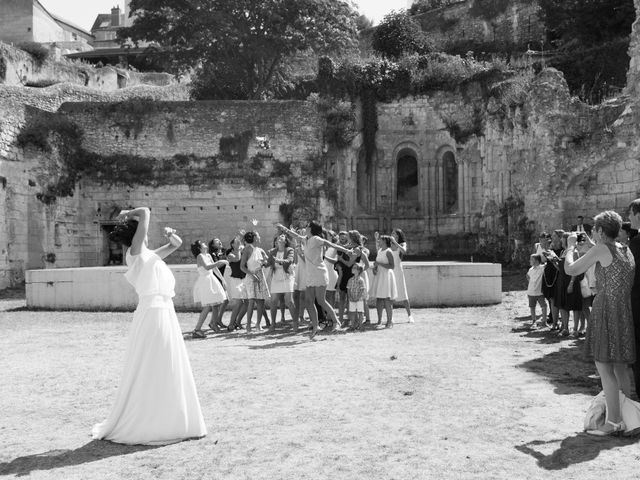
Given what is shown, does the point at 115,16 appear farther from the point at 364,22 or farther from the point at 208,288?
the point at 208,288

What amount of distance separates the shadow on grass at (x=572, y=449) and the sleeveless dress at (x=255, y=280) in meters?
7.20

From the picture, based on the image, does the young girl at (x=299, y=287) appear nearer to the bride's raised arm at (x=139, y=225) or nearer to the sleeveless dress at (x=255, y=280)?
the sleeveless dress at (x=255, y=280)

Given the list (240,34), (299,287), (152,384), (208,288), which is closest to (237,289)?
(208,288)

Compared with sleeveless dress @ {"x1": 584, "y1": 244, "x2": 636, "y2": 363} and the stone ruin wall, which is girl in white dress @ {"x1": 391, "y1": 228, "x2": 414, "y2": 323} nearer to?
sleeveless dress @ {"x1": 584, "y1": 244, "x2": 636, "y2": 363}

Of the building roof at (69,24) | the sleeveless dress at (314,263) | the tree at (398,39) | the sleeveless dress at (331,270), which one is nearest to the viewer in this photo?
the sleeveless dress at (314,263)

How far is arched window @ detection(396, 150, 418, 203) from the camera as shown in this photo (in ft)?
96.0

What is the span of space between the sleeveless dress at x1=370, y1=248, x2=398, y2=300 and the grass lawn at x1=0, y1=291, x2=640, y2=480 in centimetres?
122

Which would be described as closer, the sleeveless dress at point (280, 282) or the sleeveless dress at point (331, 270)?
the sleeveless dress at point (280, 282)

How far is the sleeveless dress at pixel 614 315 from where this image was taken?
5.59m

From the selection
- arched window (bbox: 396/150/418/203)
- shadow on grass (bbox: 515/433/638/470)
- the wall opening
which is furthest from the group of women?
arched window (bbox: 396/150/418/203)

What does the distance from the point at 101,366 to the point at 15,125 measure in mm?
16076

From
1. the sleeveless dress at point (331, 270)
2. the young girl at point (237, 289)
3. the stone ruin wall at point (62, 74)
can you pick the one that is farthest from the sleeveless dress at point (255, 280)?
the stone ruin wall at point (62, 74)

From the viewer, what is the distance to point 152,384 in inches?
218

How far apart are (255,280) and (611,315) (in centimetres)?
727
